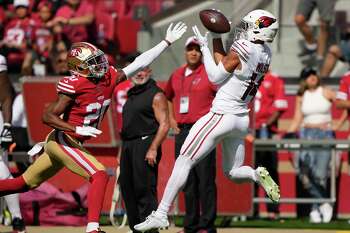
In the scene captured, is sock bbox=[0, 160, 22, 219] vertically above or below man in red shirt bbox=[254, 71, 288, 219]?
below

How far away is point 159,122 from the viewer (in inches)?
432

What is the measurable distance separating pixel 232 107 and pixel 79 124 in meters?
1.34

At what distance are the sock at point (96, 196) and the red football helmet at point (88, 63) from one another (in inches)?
33.9

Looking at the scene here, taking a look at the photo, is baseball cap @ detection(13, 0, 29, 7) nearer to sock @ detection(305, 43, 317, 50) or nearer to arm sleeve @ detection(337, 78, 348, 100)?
sock @ detection(305, 43, 317, 50)

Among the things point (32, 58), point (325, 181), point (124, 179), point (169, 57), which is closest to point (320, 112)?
point (325, 181)

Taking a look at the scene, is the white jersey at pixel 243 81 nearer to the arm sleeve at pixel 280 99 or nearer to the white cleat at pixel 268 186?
the white cleat at pixel 268 186

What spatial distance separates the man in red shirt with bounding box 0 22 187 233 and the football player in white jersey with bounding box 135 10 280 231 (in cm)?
66

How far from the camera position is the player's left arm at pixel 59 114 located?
375 inches

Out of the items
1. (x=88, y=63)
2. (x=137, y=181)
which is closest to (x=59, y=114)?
(x=88, y=63)

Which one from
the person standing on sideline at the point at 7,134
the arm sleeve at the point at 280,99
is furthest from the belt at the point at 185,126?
the arm sleeve at the point at 280,99

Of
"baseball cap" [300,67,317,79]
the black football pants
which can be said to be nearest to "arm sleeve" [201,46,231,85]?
the black football pants

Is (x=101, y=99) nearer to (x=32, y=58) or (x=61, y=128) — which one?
(x=61, y=128)

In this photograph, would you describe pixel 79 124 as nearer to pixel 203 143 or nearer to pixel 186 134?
pixel 203 143

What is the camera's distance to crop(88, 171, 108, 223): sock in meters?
9.41
